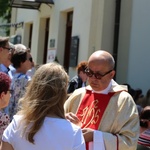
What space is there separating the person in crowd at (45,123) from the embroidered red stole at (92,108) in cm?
90

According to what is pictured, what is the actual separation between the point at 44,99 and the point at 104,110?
3.45ft

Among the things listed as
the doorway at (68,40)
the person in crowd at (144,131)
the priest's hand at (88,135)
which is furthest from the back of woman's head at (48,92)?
the doorway at (68,40)

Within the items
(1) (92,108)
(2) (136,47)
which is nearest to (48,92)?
(1) (92,108)

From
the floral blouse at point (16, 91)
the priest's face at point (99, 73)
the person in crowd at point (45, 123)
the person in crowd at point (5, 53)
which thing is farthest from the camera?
the person in crowd at point (5, 53)

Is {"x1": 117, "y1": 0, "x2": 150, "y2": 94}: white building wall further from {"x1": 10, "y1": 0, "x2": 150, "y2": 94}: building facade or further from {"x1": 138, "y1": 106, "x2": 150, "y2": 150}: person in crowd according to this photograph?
{"x1": 138, "y1": 106, "x2": 150, "y2": 150}: person in crowd

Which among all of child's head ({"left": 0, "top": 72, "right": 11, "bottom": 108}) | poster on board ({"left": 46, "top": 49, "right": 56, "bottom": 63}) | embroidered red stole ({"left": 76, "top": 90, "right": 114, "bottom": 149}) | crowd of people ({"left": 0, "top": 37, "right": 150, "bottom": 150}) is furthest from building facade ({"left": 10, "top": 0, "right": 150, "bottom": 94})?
child's head ({"left": 0, "top": 72, "right": 11, "bottom": 108})

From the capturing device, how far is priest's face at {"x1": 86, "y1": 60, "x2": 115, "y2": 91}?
3.42 metres

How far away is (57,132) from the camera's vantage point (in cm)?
250

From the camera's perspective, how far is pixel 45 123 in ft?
8.30

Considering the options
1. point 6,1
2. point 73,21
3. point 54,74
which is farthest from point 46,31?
point 54,74

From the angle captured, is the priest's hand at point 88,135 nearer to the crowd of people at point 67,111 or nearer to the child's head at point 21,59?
the crowd of people at point 67,111

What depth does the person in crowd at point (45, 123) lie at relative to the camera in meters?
2.50

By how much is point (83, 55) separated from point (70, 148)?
7.83m

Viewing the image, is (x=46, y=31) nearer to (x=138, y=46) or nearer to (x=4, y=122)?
(x=138, y=46)
